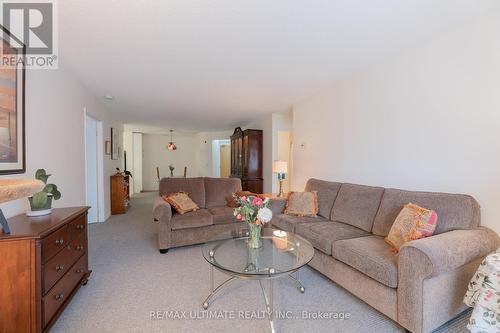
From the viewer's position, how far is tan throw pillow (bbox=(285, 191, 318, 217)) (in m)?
2.94

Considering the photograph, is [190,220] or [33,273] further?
[190,220]

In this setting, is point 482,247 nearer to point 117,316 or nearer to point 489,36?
point 489,36

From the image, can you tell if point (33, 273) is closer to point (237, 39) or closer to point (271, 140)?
point (237, 39)

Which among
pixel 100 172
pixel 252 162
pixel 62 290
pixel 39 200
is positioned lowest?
pixel 62 290

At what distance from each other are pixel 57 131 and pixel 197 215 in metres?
1.92

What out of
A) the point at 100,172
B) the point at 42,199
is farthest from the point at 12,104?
the point at 100,172

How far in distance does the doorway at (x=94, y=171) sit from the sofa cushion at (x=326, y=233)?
384 cm

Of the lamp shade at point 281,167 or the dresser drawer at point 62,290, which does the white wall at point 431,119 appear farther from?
the dresser drawer at point 62,290

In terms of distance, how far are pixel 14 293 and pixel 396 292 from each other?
8.00 feet

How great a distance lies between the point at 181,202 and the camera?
10.6ft

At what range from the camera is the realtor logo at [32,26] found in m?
1.68

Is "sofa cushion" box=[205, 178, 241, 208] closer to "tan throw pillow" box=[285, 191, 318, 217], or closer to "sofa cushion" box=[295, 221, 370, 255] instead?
"tan throw pillow" box=[285, 191, 318, 217]

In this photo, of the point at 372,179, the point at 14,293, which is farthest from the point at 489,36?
the point at 14,293

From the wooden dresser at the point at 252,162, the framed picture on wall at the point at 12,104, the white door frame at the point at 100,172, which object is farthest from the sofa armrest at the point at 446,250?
the white door frame at the point at 100,172
